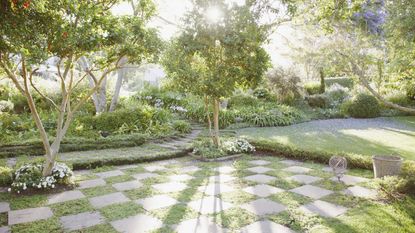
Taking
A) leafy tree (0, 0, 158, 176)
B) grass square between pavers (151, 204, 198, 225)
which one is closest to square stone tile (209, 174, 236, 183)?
grass square between pavers (151, 204, 198, 225)

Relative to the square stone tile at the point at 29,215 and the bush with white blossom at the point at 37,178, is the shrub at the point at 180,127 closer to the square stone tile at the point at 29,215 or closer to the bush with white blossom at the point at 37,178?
the bush with white blossom at the point at 37,178

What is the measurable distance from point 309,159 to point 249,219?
4428 millimetres

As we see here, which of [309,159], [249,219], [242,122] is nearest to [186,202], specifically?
[249,219]

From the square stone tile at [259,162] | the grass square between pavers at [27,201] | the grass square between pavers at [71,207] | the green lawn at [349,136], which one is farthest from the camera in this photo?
the green lawn at [349,136]

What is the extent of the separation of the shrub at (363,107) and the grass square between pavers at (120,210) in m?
15.2

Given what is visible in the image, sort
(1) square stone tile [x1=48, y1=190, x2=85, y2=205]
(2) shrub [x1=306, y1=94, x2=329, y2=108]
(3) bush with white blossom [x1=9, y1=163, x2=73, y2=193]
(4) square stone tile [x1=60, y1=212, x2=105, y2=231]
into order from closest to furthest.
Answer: (4) square stone tile [x1=60, y1=212, x2=105, y2=231] < (1) square stone tile [x1=48, y1=190, x2=85, y2=205] < (3) bush with white blossom [x1=9, y1=163, x2=73, y2=193] < (2) shrub [x1=306, y1=94, x2=329, y2=108]

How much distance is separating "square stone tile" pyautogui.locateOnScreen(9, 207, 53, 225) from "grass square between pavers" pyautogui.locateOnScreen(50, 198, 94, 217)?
3.9 inches

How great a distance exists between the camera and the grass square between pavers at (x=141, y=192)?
17.7ft

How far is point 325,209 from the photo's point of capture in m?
4.83

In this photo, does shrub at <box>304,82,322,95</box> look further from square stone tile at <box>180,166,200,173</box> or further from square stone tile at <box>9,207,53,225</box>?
square stone tile at <box>9,207,53,225</box>

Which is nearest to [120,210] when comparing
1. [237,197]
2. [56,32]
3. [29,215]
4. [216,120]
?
[29,215]

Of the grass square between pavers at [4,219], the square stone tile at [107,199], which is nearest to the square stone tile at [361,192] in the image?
the square stone tile at [107,199]

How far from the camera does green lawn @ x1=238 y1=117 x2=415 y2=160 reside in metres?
9.07

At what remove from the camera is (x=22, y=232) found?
3.98 meters
